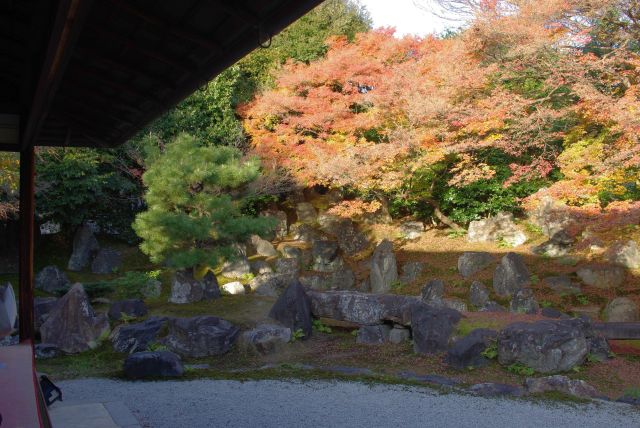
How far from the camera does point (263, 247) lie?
45.4ft

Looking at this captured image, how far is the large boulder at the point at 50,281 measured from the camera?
11.2 meters

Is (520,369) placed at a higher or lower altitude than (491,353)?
lower

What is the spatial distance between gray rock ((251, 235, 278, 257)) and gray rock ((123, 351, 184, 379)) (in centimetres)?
745

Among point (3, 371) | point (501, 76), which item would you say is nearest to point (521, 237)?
point (501, 76)

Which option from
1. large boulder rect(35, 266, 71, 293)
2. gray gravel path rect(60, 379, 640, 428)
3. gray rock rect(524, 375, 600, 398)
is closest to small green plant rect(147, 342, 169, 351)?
gray gravel path rect(60, 379, 640, 428)

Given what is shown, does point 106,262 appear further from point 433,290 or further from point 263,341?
point 433,290

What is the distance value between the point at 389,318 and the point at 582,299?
4132 mm

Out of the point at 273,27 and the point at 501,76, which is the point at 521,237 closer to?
the point at 501,76

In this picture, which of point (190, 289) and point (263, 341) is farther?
point (190, 289)

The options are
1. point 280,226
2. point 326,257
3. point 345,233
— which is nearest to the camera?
point 326,257

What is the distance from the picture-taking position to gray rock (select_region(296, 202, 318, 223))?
15250 mm

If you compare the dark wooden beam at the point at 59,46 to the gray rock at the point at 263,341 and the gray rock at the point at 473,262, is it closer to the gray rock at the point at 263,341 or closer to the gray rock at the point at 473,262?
the gray rock at the point at 263,341

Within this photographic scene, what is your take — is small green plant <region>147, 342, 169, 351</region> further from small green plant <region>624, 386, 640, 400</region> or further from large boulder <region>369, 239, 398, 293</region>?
large boulder <region>369, 239, 398, 293</region>

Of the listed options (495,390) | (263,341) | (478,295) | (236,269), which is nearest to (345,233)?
(236,269)
